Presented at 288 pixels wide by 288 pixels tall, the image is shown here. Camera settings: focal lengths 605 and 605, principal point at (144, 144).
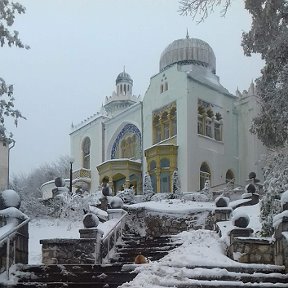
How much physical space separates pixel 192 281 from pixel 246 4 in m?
7.09

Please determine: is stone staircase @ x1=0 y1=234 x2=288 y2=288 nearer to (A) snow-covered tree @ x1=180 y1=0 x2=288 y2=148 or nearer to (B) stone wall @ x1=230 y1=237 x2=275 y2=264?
(B) stone wall @ x1=230 y1=237 x2=275 y2=264

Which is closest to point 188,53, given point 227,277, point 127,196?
point 127,196

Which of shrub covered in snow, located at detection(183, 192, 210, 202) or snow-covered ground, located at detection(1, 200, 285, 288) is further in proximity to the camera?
shrub covered in snow, located at detection(183, 192, 210, 202)

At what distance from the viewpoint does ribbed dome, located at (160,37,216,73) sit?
4047 centimetres

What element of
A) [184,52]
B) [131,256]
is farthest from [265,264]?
[184,52]

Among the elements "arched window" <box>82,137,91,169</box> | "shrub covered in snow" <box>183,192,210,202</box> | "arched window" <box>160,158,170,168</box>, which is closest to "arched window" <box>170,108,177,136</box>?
"arched window" <box>160,158,170,168</box>

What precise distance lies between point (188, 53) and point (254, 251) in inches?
1191

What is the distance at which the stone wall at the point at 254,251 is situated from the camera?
11.3 metres

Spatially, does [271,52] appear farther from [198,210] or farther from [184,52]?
[184,52]

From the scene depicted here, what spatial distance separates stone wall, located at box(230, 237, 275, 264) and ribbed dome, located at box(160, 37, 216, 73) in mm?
29759

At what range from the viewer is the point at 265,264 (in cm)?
1089

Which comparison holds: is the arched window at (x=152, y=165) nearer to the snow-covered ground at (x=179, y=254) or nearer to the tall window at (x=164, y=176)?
the tall window at (x=164, y=176)

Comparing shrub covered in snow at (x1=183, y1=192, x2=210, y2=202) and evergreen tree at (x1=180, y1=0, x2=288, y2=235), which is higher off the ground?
evergreen tree at (x1=180, y1=0, x2=288, y2=235)

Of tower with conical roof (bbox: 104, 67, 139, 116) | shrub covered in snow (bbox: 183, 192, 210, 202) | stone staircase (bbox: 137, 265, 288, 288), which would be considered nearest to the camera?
stone staircase (bbox: 137, 265, 288, 288)
